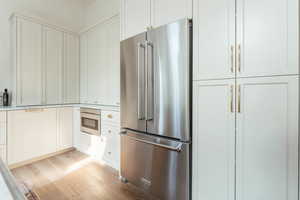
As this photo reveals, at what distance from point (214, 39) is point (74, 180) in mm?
2455

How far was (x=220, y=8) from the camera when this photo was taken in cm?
132

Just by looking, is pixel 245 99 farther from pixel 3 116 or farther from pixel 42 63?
pixel 42 63

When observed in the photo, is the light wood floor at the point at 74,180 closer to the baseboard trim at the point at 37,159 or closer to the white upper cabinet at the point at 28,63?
the baseboard trim at the point at 37,159

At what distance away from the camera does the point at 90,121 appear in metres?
2.97

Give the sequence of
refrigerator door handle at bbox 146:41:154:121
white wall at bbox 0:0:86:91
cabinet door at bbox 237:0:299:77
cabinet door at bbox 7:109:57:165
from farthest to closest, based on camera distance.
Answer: white wall at bbox 0:0:86:91 → cabinet door at bbox 7:109:57:165 → refrigerator door handle at bbox 146:41:154:121 → cabinet door at bbox 237:0:299:77

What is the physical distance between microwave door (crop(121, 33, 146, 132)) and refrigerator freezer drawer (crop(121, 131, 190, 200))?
0.17 meters

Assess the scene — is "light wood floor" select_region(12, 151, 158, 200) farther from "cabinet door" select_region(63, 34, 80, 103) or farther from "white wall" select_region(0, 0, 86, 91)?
"white wall" select_region(0, 0, 86, 91)

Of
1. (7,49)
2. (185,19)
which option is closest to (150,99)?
(185,19)

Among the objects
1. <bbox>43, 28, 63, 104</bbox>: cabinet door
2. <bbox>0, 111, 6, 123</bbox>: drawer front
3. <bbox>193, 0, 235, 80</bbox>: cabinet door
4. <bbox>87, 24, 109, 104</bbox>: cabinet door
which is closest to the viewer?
<bbox>193, 0, 235, 80</bbox>: cabinet door

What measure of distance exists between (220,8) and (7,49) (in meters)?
3.54

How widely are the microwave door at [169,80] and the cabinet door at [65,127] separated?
2222 millimetres

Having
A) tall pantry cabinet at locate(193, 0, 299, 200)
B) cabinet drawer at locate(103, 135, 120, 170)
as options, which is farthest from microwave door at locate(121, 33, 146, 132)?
tall pantry cabinet at locate(193, 0, 299, 200)

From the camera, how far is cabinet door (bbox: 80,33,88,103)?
3.45m

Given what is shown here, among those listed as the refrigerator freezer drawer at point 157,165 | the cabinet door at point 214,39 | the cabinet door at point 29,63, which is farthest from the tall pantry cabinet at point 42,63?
the cabinet door at point 214,39
